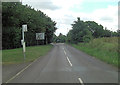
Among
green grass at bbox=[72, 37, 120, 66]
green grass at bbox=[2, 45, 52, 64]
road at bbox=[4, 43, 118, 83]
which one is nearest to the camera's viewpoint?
road at bbox=[4, 43, 118, 83]

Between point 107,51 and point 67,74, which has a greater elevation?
point 107,51

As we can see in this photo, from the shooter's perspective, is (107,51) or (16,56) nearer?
(16,56)

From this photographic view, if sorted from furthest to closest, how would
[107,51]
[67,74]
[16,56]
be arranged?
1. [107,51]
2. [16,56]
3. [67,74]

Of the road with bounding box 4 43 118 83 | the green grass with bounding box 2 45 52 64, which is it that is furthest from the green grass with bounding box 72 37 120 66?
the green grass with bounding box 2 45 52 64

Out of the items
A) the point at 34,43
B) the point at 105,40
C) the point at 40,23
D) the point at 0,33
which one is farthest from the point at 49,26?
the point at 0,33

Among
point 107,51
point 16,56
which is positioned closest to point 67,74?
point 16,56

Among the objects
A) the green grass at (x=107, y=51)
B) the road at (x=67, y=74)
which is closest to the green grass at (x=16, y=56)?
the road at (x=67, y=74)

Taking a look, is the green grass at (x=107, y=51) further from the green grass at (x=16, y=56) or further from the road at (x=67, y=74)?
the green grass at (x=16, y=56)

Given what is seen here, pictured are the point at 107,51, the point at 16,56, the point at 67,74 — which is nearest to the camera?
the point at 67,74

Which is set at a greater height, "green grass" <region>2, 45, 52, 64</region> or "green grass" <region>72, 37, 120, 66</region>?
"green grass" <region>72, 37, 120, 66</region>

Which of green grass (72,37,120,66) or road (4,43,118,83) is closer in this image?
road (4,43,118,83)

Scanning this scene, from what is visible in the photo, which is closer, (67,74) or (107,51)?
(67,74)

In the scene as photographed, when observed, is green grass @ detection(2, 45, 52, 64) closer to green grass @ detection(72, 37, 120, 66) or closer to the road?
the road

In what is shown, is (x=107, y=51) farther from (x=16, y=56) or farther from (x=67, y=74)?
(x=67, y=74)
